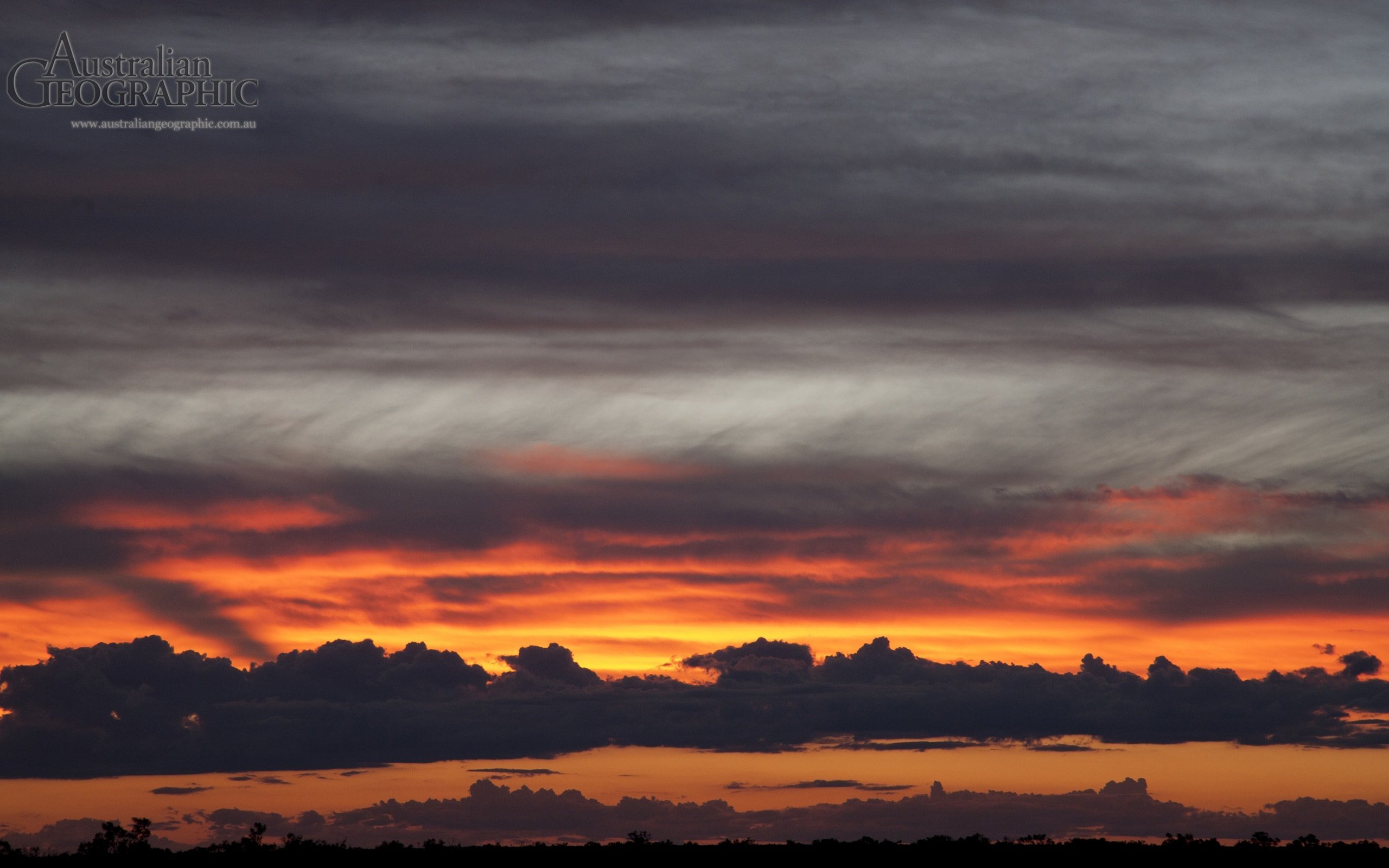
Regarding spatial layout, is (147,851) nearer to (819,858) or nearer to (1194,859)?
(819,858)

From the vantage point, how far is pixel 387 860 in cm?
15188

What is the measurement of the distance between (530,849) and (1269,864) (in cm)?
7680

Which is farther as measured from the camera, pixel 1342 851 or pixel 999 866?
pixel 1342 851

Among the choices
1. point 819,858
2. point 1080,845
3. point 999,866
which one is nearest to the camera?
point 999,866

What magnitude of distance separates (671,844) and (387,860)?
3101cm

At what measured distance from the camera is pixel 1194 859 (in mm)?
149250

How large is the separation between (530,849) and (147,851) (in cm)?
4037

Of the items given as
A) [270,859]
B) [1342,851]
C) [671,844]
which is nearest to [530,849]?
[671,844]

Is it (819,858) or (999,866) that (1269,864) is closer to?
(999,866)

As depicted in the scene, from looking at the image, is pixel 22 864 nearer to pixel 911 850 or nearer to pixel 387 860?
pixel 387 860

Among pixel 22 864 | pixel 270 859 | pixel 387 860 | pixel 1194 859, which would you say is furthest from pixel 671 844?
pixel 22 864

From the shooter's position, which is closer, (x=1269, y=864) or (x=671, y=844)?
(x=1269, y=864)

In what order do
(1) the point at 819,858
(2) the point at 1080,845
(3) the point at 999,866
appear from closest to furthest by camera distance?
(3) the point at 999,866 → (1) the point at 819,858 → (2) the point at 1080,845

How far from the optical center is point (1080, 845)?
165 meters
